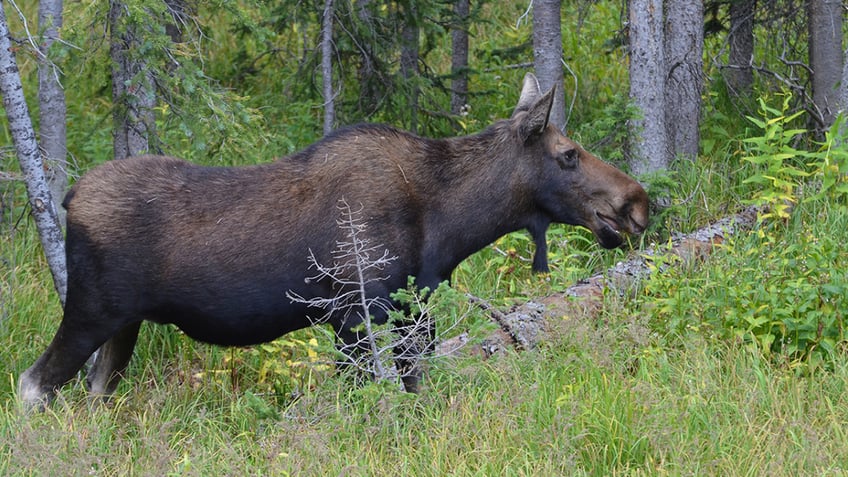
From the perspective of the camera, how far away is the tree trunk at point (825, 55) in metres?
10.2

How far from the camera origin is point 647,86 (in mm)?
9344

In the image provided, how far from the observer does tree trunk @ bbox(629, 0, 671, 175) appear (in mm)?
9219

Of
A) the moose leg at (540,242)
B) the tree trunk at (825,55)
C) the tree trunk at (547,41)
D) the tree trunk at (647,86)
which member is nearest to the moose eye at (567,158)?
the moose leg at (540,242)

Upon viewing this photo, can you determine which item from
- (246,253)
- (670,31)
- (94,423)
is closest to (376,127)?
(246,253)

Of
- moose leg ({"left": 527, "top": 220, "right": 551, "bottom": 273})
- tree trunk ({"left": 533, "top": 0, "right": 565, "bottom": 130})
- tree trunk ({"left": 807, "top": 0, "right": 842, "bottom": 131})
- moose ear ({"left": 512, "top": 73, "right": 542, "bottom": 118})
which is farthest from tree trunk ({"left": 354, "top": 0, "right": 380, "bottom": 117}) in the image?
tree trunk ({"left": 807, "top": 0, "right": 842, "bottom": 131})

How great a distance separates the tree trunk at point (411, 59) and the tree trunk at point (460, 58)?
491 mm

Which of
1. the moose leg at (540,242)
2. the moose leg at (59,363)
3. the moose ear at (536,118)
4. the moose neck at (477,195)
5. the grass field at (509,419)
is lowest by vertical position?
the grass field at (509,419)

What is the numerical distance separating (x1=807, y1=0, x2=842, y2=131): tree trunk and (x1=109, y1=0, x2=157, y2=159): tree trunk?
6.28 m

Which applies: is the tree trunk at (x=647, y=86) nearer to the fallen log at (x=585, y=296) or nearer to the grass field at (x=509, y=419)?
the fallen log at (x=585, y=296)

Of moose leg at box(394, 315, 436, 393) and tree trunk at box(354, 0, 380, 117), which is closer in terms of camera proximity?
moose leg at box(394, 315, 436, 393)

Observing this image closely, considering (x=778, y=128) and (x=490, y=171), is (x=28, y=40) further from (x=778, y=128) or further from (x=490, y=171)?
(x=778, y=128)

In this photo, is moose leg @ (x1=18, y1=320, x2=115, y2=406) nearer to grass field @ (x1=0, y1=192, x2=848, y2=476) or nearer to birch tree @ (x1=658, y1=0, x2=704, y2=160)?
grass field @ (x1=0, y1=192, x2=848, y2=476)

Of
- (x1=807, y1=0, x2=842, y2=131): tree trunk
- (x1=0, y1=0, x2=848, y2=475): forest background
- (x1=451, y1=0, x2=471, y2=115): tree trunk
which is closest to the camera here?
(x1=0, y1=0, x2=848, y2=475): forest background

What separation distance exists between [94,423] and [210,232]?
1367mm
